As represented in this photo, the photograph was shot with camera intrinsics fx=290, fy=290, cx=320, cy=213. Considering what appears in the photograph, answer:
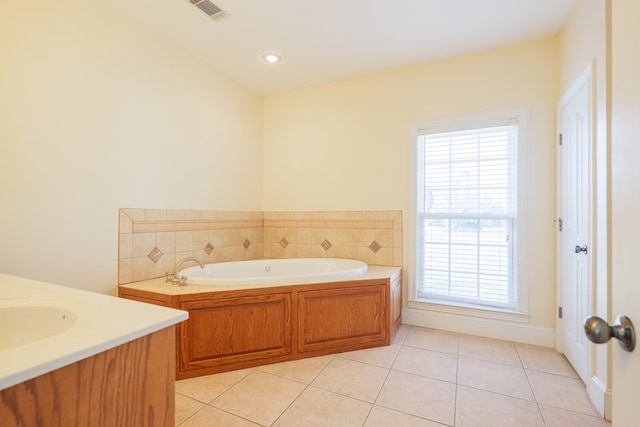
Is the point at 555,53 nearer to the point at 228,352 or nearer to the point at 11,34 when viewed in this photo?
the point at 228,352

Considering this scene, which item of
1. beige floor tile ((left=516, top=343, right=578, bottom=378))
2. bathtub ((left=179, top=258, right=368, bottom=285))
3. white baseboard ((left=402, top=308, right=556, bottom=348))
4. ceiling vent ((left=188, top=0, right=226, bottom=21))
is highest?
ceiling vent ((left=188, top=0, right=226, bottom=21))

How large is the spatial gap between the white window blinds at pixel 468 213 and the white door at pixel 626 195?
7.41ft

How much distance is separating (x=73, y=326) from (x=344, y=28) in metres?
2.61

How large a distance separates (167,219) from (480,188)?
2886 millimetres

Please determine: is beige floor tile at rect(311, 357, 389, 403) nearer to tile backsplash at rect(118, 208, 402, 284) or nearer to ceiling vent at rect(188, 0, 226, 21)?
tile backsplash at rect(118, 208, 402, 284)

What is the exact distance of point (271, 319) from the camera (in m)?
2.21

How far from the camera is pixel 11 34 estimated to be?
1688 millimetres

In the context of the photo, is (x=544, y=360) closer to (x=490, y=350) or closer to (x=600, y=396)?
(x=490, y=350)

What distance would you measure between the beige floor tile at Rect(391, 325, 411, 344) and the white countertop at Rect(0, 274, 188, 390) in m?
2.19

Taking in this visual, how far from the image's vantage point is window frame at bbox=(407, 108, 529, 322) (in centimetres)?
253

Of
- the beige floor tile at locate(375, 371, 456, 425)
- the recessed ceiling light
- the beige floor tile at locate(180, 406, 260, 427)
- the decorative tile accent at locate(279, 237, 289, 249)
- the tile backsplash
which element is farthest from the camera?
the decorative tile accent at locate(279, 237, 289, 249)

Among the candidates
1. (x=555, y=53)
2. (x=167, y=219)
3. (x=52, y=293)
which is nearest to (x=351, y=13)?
(x=555, y=53)

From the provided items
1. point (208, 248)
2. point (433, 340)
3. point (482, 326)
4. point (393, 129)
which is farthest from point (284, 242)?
point (482, 326)

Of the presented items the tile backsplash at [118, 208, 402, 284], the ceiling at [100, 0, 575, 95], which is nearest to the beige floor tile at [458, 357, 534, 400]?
the tile backsplash at [118, 208, 402, 284]
